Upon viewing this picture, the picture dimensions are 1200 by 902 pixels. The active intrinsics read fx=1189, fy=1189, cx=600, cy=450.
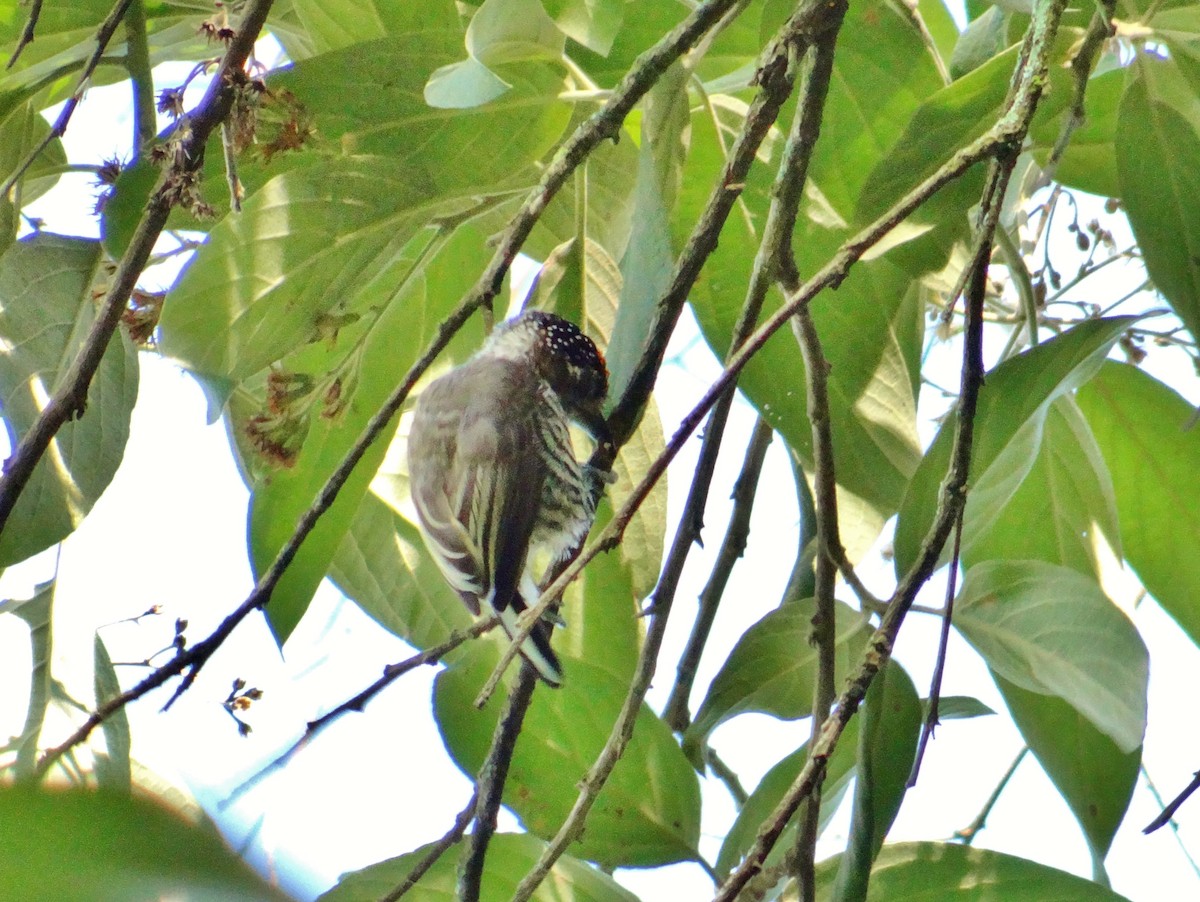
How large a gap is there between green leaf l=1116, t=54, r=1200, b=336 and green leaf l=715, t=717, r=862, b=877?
89 cm

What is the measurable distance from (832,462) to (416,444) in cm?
99

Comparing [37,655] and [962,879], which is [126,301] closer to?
[37,655]

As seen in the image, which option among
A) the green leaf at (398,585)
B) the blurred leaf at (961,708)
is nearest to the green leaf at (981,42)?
the blurred leaf at (961,708)

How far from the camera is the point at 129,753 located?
1983 mm

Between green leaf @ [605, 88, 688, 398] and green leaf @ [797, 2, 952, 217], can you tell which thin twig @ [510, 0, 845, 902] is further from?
green leaf @ [797, 2, 952, 217]

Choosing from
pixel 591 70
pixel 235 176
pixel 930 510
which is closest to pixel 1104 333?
pixel 930 510

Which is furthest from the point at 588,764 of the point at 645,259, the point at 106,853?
the point at 106,853

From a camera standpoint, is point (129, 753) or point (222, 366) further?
point (129, 753)

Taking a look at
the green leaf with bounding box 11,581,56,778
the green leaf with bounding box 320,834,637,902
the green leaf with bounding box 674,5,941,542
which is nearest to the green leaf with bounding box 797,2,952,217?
the green leaf with bounding box 674,5,941,542

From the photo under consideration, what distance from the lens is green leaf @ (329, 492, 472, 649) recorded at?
97.3 inches

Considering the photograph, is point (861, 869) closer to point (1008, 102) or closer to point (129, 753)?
point (1008, 102)

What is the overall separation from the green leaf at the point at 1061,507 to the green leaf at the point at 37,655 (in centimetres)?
176

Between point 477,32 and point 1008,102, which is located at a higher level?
point 477,32

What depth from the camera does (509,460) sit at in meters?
2.53
